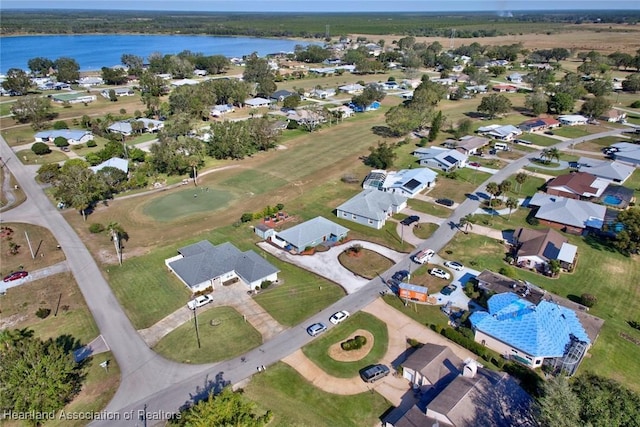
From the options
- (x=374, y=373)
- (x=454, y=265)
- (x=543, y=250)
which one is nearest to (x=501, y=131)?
(x=543, y=250)

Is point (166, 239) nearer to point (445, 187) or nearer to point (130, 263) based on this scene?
point (130, 263)

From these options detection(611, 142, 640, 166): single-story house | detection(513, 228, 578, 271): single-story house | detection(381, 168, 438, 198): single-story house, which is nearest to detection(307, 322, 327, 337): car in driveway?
detection(513, 228, 578, 271): single-story house

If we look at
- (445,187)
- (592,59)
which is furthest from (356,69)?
(445,187)

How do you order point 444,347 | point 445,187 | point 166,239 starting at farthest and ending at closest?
point 445,187, point 166,239, point 444,347

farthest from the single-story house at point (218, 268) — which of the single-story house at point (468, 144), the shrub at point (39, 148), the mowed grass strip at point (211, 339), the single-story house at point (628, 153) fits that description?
the single-story house at point (628, 153)

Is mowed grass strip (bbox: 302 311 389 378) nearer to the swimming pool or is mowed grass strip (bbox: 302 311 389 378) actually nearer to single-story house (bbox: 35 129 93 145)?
the swimming pool

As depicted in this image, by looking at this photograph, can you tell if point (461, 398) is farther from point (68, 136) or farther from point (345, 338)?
point (68, 136)
